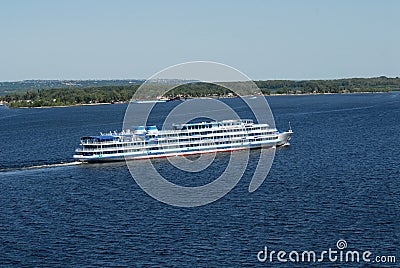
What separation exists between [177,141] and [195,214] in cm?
2263

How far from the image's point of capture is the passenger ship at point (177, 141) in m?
53.4

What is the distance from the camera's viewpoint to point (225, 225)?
1252 inches

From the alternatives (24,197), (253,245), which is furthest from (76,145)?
(253,245)

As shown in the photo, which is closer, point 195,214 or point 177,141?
point 195,214

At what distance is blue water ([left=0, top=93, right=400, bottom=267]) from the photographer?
92.1ft

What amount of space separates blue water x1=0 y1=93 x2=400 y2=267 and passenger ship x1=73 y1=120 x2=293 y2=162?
1.62 meters
